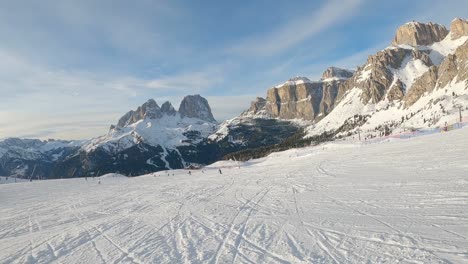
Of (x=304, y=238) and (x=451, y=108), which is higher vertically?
(x=451, y=108)

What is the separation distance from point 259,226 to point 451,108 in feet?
665

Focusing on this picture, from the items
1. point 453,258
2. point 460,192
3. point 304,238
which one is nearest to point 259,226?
point 304,238

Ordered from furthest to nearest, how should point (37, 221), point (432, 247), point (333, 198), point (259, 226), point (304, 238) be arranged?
1. point (37, 221)
2. point (333, 198)
3. point (259, 226)
4. point (304, 238)
5. point (432, 247)

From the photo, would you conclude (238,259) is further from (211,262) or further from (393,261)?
(393,261)

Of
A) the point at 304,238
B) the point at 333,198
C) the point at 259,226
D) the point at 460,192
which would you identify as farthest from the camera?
the point at 333,198

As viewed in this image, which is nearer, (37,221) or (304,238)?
(304,238)

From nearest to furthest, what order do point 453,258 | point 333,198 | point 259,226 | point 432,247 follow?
point 453,258 → point 432,247 → point 259,226 → point 333,198

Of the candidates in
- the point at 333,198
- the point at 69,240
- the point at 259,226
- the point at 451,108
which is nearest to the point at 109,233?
the point at 69,240

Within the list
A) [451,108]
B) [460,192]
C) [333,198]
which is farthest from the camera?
[451,108]

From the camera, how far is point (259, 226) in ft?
45.1

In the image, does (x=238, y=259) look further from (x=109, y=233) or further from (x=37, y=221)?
(x=37, y=221)

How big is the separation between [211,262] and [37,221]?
1500 cm

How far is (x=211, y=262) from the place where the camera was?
33.1 feet

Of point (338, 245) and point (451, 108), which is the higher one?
point (451, 108)
